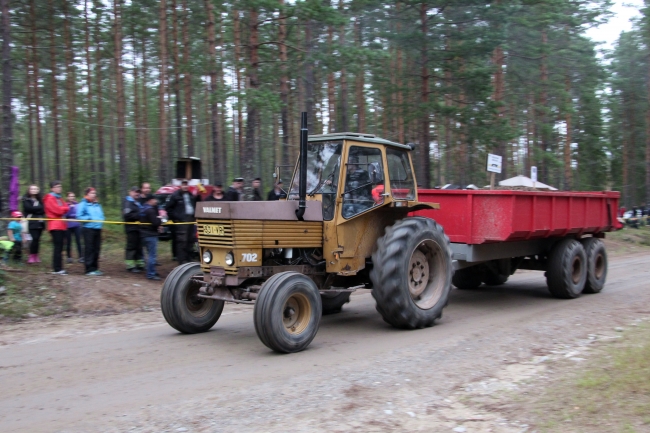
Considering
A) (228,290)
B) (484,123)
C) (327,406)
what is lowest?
(327,406)

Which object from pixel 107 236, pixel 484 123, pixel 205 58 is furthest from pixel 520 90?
pixel 107 236

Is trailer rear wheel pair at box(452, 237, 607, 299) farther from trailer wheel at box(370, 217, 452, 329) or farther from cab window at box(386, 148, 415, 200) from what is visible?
cab window at box(386, 148, 415, 200)

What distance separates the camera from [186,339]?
7.53 metres

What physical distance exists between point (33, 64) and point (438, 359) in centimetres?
2376

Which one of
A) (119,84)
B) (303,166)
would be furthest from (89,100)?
(303,166)

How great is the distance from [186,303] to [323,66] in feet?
32.4

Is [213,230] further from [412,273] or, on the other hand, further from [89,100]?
[89,100]

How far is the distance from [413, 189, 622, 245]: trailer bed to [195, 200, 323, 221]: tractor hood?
2.93 meters

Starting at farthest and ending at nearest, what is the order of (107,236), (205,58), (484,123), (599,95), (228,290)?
1. (599,95)
2. (484,123)
3. (107,236)
4. (205,58)
5. (228,290)

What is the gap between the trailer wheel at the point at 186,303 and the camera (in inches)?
295

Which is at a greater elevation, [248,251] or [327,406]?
[248,251]

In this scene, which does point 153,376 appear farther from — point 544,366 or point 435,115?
point 435,115

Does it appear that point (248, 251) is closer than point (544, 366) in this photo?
No

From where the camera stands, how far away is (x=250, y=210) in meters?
6.93
